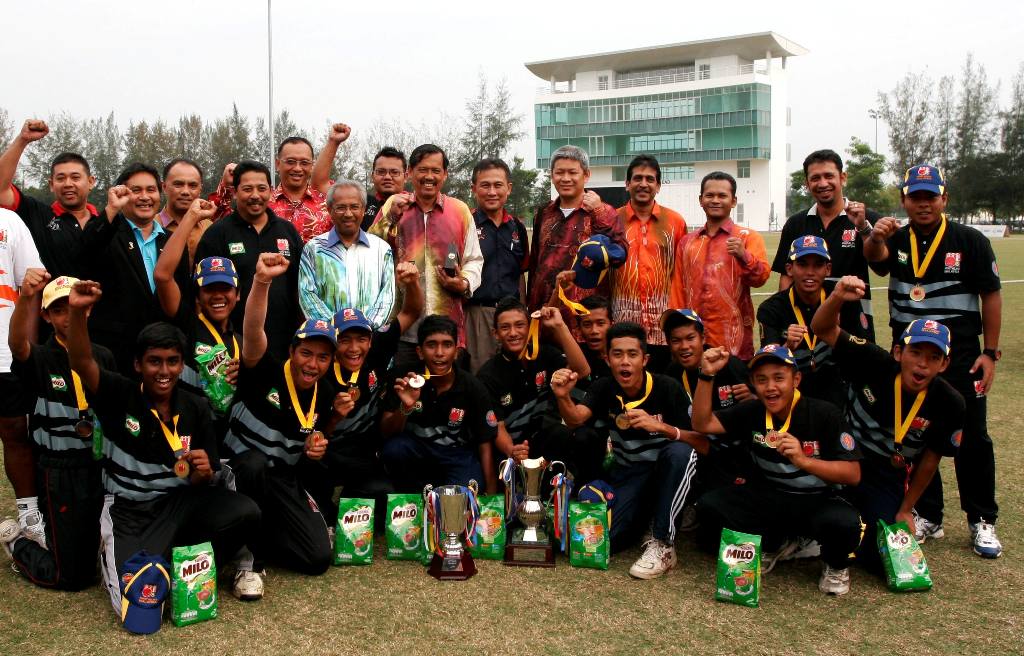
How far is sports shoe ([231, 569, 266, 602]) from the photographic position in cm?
465

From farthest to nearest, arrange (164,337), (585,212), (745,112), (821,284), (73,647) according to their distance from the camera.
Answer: (745,112) < (585,212) < (821,284) < (164,337) < (73,647)

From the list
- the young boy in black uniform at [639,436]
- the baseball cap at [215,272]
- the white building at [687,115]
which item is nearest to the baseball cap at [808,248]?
the young boy in black uniform at [639,436]

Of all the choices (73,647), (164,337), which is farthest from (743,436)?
(73,647)

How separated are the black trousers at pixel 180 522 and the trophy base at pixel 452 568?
1.02m

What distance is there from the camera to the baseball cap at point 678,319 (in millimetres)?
5648

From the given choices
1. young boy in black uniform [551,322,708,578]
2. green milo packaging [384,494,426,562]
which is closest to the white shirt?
green milo packaging [384,494,426,562]

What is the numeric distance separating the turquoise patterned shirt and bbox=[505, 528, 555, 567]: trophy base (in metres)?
1.73

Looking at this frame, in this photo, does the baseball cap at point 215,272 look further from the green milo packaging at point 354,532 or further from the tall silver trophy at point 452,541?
the tall silver trophy at point 452,541

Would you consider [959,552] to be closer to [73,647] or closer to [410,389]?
[410,389]

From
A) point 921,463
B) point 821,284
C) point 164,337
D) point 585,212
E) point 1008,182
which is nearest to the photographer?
point 164,337

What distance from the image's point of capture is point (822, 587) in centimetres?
482

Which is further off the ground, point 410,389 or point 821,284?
point 821,284

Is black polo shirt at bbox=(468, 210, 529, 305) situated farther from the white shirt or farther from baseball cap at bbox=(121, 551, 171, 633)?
baseball cap at bbox=(121, 551, 171, 633)

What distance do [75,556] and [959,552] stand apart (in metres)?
5.01
